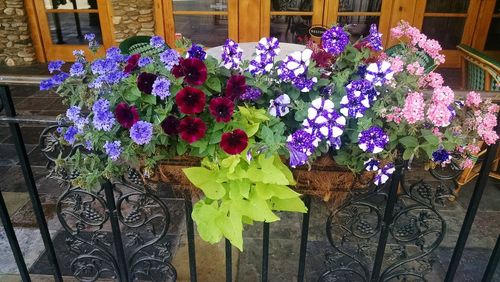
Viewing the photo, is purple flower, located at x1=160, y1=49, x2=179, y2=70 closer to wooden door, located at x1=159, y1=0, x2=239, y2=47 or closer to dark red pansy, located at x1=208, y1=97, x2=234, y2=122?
dark red pansy, located at x1=208, y1=97, x2=234, y2=122

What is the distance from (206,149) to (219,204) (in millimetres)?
202

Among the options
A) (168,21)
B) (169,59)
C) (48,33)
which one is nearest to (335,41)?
(169,59)

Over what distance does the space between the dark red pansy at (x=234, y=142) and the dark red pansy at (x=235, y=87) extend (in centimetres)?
12

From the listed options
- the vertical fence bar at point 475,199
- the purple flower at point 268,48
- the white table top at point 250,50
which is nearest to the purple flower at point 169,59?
the purple flower at point 268,48

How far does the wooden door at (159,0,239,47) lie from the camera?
4.91 m

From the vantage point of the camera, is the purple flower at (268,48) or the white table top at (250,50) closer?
the purple flower at (268,48)

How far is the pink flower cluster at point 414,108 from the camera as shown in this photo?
116cm

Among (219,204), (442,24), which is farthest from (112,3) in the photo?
(219,204)

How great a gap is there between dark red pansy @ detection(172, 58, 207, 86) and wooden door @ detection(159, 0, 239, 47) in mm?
3860

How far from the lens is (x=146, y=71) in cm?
124

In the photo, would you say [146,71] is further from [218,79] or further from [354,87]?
[354,87]

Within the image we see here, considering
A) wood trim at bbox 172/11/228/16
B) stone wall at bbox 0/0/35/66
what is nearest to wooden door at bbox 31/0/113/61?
stone wall at bbox 0/0/35/66

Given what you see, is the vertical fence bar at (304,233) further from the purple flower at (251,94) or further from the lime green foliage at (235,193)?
the purple flower at (251,94)

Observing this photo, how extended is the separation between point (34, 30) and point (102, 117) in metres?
5.01
